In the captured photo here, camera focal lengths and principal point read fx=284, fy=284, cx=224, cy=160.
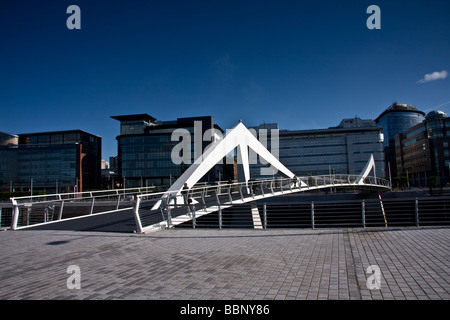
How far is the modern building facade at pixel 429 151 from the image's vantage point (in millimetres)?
70625

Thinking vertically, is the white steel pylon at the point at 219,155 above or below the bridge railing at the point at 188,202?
above

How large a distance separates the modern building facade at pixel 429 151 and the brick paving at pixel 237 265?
70.1 meters

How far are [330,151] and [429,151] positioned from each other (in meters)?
24.9

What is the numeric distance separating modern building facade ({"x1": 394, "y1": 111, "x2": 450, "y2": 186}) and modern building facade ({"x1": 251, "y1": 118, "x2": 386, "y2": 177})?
1145cm

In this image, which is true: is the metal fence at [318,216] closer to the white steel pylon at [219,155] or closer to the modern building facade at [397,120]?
the white steel pylon at [219,155]

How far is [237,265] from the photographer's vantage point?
17.2ft

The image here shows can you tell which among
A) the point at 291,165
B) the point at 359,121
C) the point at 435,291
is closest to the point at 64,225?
the point at 435,291

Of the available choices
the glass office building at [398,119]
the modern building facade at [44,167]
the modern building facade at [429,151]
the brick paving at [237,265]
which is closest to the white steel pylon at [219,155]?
the brick paving at [237,265]

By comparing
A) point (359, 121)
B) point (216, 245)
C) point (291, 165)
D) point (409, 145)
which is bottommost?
point (216, 245)

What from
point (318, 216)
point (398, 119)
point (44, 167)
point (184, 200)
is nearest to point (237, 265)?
point (318, 216)
